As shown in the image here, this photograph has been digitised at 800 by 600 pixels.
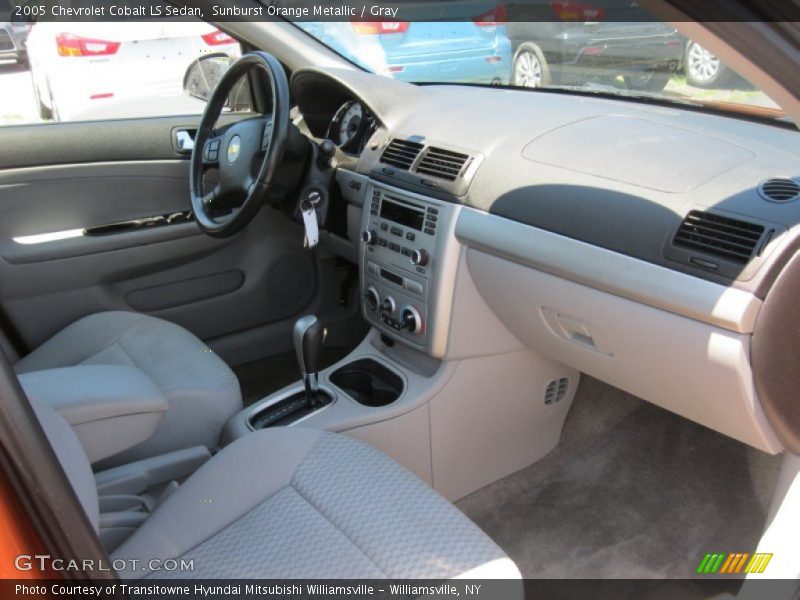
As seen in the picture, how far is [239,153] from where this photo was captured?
2.02m

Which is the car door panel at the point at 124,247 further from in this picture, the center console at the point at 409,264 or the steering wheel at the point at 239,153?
the center console at the point at 409,264

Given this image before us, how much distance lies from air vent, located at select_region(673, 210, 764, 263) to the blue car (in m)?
1.09

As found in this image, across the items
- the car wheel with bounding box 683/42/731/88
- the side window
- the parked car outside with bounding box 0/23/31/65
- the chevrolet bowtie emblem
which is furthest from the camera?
the side window

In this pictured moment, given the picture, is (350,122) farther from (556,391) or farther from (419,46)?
(556,391)

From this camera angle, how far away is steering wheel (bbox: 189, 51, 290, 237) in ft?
6.03

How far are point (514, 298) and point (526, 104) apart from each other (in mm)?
516

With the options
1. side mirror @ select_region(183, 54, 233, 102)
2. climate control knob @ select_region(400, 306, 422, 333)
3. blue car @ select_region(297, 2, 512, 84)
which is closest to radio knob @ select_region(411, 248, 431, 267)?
climate control knob @ select_region(400, 306, 422, 333)

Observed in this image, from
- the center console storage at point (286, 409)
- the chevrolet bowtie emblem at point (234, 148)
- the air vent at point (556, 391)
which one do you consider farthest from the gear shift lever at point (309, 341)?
the air vent at point (556, 391)

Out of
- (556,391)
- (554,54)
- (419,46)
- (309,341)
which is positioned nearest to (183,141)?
(419,46)

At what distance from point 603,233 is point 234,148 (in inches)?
43.5

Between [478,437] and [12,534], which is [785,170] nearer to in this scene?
[478,437]

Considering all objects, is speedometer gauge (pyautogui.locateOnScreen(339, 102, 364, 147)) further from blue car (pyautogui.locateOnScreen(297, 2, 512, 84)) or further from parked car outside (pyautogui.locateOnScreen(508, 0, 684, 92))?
parked car outside (pyautogui.locateOnScreen(508, 0, 684, 92))

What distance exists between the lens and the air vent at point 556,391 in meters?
2.04

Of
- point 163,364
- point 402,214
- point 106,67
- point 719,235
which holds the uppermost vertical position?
point 719,235
